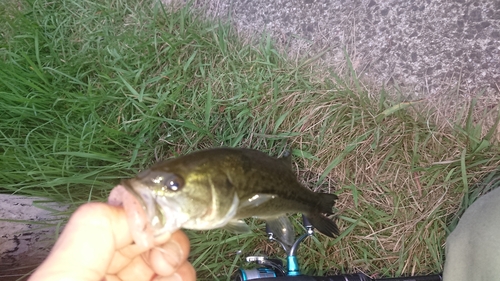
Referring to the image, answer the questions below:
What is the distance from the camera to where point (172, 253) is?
157cm

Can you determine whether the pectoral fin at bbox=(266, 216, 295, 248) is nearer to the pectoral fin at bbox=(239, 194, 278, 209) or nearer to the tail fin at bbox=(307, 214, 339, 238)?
the tail fin at bbox=(307, 214, 339, 238)

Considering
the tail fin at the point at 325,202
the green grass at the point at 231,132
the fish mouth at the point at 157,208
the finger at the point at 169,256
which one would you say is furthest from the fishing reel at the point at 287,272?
the fish mouth at the point at 157,208

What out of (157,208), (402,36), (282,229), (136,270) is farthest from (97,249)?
(402,36)

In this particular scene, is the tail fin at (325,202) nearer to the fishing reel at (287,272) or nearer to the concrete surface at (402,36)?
the fishing reel at (287,272)

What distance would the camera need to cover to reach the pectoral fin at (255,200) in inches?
64.4

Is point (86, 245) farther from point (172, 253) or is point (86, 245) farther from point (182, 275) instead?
point (182, 275)

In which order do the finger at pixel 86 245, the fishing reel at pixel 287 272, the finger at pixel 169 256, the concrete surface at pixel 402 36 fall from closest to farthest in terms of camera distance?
the finger at pixel 86 245 < the finger at pixel 169 256 < the fishing reel at pixel 287 272 < the concrete surface at pixel 402 36

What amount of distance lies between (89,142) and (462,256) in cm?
235

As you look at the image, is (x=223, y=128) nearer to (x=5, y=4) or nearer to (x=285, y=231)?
(x=285, y=231)

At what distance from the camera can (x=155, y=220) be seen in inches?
53.2

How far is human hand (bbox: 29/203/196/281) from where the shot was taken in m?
1.30

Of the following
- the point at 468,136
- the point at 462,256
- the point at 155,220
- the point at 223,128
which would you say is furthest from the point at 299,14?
the point at 155,220

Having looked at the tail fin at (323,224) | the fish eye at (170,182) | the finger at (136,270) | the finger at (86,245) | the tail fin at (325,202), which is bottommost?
the tail fin at (323,224)

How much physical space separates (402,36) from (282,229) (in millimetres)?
1511
